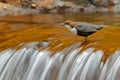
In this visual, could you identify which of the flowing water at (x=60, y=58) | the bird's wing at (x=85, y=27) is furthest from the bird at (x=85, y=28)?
the flowing water at (x=60, y=58)

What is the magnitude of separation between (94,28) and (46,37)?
1921 millimetres

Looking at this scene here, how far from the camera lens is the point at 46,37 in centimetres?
950

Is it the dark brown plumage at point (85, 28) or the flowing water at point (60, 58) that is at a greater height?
the dark brown plumage at point (85, 28)

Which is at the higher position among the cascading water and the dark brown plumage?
the dark brown plumage

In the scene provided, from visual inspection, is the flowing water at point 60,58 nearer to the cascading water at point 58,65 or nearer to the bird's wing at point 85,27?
the cascading water at point 58,65

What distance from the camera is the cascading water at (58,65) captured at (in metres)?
7.25

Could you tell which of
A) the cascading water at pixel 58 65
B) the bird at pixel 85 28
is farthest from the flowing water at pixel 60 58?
the bird at pixel 85 28

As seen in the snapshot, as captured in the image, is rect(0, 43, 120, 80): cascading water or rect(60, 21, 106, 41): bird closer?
rect(0, 43, 120, 80): cascading water

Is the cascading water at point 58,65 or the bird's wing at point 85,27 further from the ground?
the bird's wing at point 85,27

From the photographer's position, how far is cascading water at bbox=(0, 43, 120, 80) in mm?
7250

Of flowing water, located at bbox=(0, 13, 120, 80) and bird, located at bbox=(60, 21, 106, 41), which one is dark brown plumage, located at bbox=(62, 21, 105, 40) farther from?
flowing water, located at bbox=(0, 13, 120, 80)

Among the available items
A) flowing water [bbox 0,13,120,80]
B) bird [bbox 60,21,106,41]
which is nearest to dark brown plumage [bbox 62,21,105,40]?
bird [bbox 60,21,106,41]

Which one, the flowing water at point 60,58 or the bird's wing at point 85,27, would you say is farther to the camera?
the bird's wing at point 85,27

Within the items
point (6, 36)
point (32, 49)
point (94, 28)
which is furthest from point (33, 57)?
point (6, 36)
